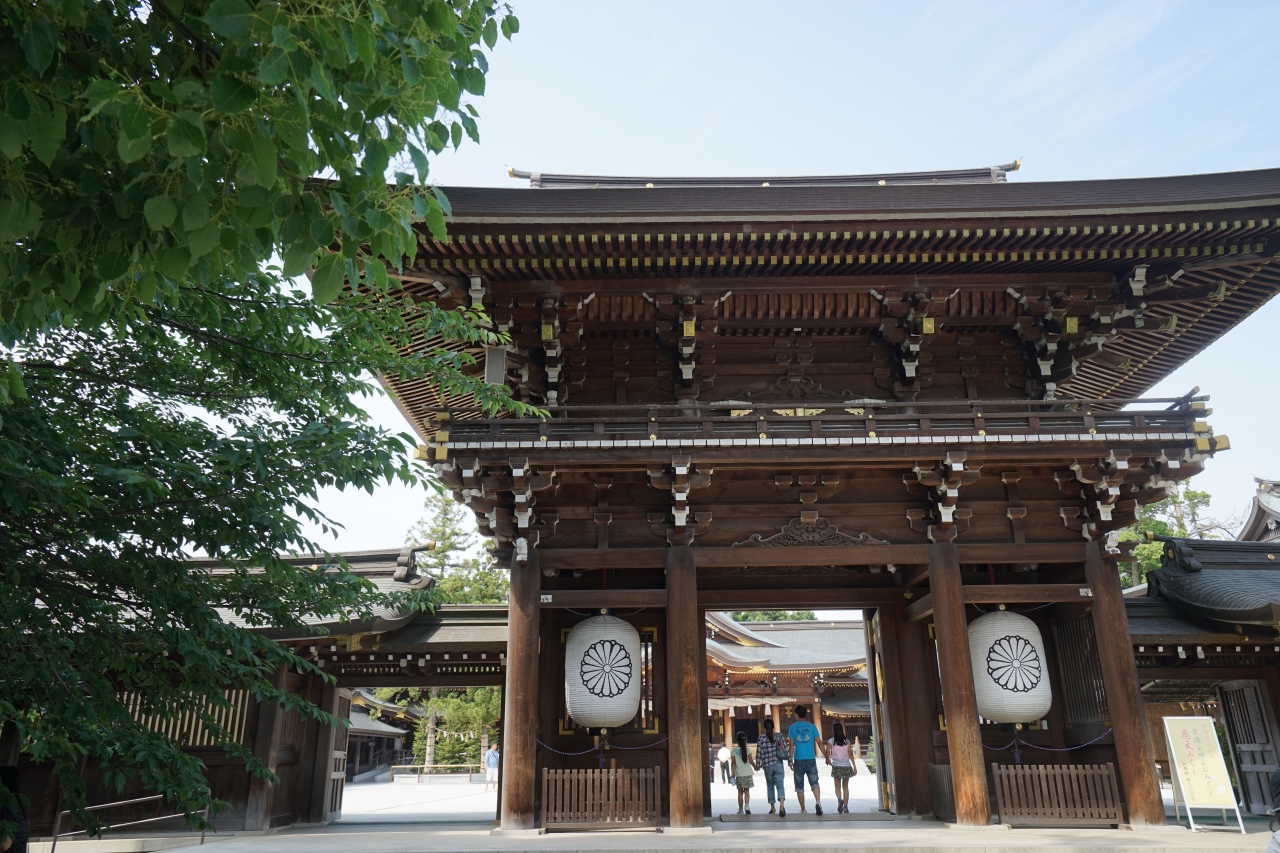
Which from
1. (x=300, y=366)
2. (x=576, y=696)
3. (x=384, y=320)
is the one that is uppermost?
(x=384, y=320)

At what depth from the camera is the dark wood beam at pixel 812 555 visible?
403 inches

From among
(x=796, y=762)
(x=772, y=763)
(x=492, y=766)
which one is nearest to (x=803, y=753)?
(x=796, y=762)

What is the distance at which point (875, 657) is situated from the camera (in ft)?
40.6

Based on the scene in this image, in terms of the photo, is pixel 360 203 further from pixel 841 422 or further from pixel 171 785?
pixel 841 422

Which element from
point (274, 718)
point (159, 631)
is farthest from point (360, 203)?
point (274, 718)

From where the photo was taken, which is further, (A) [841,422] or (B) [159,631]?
(A) [841,422]

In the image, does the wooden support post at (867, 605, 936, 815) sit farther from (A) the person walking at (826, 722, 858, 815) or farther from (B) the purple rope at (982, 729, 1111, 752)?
(A) the person walking at (826, 722, 858, 815)

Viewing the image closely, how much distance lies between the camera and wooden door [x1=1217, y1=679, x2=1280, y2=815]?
512 inches

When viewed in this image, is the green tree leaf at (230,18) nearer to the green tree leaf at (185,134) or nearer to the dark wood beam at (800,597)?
the green tree leaf at (185,134)

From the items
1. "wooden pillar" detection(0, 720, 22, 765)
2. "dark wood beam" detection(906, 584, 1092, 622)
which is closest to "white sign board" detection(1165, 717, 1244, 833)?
"dark wood beam" detection(906, 584, 1092, 622)

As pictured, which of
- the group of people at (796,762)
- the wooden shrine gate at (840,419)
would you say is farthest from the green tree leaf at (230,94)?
the group of people at (796,762)

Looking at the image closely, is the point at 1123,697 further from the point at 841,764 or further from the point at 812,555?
the point at 841,764

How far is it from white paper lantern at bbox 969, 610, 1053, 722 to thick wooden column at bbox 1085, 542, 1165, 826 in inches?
29.0

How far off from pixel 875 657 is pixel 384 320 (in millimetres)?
9171
